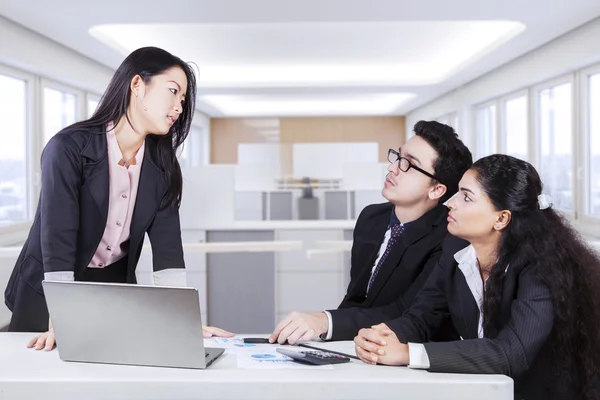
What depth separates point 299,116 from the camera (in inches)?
620

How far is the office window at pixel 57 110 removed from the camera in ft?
22.2

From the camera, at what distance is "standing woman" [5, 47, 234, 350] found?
71.5 inches

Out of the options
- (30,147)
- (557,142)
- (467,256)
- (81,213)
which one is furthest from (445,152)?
(557,142)

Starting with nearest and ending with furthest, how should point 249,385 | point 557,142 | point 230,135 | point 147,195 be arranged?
1. point 249,385
2. point 147,195
3. point 557,142
4. point 230,135

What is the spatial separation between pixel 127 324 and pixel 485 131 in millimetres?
9262

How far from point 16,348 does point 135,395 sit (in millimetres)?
488

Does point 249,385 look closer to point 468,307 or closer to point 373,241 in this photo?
point 468,307

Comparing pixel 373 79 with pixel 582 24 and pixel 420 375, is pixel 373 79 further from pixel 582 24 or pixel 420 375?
pixel 420 375

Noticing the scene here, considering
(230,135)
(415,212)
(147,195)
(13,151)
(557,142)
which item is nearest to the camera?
(147,195)

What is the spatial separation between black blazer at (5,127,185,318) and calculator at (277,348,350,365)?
0.63 metres

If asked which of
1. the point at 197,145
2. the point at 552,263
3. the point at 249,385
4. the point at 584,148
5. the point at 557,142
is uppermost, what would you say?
the point at 197,145

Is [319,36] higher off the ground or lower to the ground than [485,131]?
higher

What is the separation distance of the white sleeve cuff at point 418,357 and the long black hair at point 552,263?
0.95 feet

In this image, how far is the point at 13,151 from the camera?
602 cm
